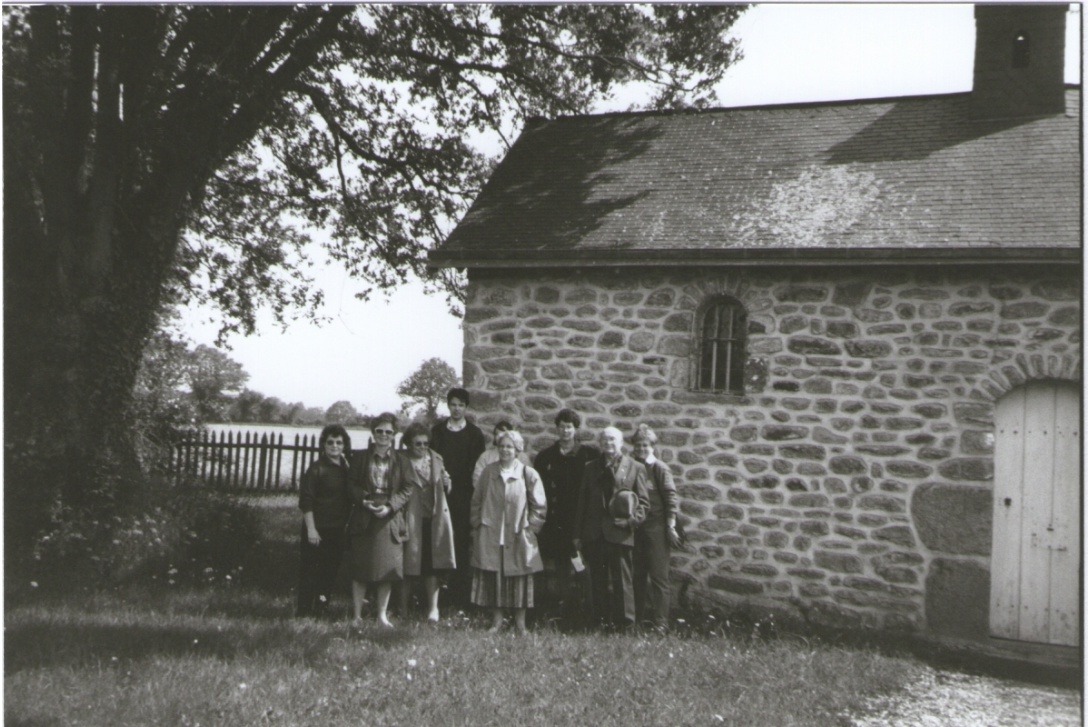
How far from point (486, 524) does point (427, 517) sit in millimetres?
542

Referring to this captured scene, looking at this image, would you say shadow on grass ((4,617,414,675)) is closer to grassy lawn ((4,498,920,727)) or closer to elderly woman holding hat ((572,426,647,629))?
grassy lawn ((4,498,920,727))

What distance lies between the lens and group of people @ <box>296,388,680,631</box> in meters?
6.46

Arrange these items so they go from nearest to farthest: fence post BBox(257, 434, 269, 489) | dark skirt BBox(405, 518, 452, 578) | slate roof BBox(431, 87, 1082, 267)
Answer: dark skirt BBox(405, 518, 452, 578)
slate roof BBox(431, 87, 1082, 267)
fence post BBox(257, 434, 269, 489)

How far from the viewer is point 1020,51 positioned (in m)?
8.75

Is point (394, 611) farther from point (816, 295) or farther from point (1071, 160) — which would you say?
point (1071, 160)

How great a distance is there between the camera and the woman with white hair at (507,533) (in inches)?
256

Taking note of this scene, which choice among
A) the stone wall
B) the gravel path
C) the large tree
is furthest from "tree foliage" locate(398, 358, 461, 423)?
the gravel path

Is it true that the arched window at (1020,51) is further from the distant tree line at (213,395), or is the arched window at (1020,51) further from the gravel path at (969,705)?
the distant tree line at (213,395)

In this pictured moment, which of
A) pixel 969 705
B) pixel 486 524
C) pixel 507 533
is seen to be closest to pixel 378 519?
pixel 486 524

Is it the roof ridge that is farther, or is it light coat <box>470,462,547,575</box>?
the roof ridge

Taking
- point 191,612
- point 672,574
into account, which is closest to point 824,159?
point 672,574

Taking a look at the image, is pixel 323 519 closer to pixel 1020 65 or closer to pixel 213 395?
pixel 1020 65

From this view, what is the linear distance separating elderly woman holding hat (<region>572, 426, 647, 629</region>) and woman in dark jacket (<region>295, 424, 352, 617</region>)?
194cm

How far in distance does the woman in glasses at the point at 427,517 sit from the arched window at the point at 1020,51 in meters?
7.44
